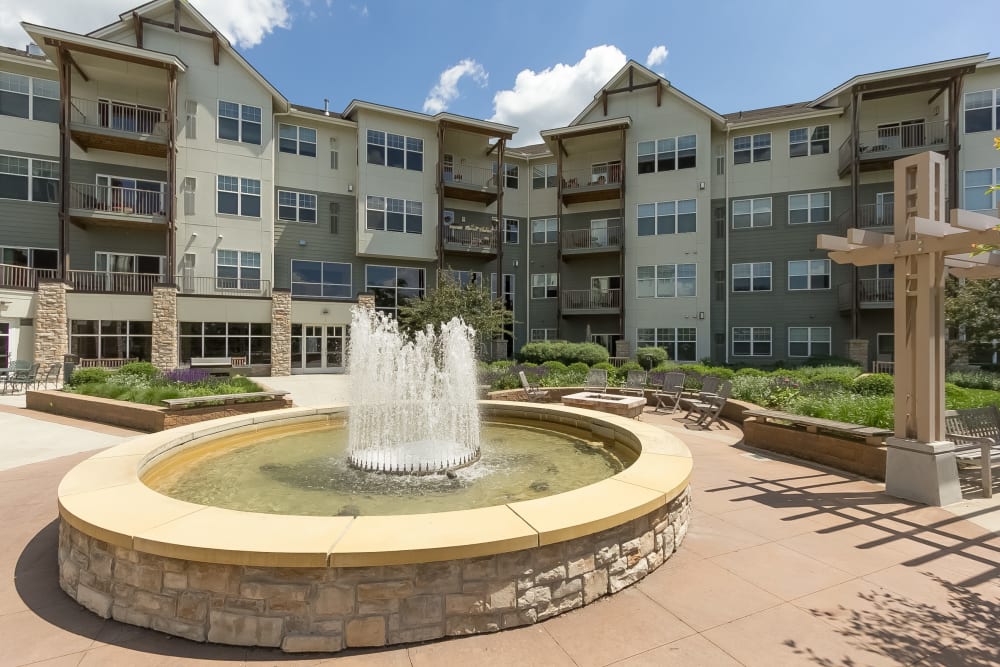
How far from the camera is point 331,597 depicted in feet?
9.89

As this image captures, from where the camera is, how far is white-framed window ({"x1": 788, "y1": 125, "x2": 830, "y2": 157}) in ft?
80.4

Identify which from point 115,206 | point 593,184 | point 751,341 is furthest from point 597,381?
point 115,206

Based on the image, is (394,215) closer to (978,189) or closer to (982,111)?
(978,189)

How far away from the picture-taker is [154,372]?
15500 mm

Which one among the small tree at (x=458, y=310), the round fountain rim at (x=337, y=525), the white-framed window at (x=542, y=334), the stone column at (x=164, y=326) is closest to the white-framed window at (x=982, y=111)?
the white-framed window at (x=542, y=334)

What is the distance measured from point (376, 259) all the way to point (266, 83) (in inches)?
396

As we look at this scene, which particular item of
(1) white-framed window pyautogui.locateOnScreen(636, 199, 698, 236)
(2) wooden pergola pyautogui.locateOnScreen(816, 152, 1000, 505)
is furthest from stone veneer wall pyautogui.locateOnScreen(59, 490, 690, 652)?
(1) white-framed window pyautogui.locateOnScreen(636, 199, 698, 236)

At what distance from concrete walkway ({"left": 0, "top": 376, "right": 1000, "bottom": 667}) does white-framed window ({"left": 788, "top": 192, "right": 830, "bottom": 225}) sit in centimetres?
2314

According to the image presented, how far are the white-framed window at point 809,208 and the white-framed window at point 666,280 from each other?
5.48 meters

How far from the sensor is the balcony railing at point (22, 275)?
19.5 m

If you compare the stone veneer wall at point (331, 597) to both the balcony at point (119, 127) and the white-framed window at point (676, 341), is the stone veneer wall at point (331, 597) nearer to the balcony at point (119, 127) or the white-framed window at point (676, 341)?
the balcony at point (119, 127)

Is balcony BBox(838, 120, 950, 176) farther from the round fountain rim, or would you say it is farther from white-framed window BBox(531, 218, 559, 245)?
the round fountain rim

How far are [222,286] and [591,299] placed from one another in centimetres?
1965

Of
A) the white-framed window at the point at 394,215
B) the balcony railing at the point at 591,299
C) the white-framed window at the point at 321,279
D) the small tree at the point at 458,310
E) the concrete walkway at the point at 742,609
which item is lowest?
the concrete walkway at the point at 742,609
